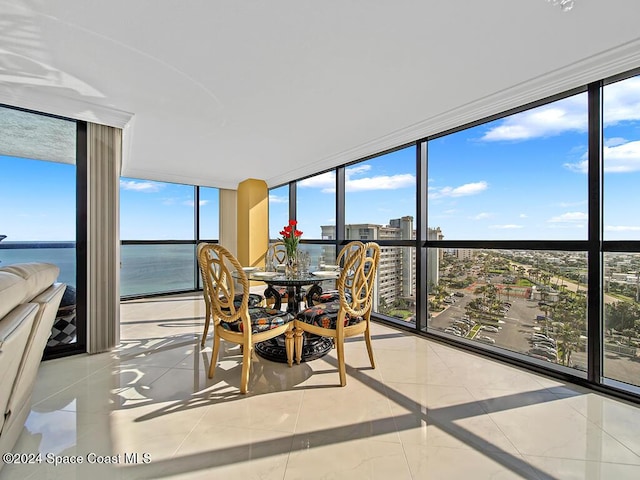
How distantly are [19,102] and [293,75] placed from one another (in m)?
2.41

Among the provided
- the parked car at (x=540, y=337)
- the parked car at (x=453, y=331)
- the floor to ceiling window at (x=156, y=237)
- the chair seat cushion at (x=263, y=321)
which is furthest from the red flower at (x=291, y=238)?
the floor to ceiling window at (x=156, y=237)

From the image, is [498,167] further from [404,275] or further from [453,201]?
[404,275]

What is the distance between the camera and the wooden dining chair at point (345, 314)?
220cm

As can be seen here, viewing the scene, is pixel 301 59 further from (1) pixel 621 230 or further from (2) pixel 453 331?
(2) pixel 453 331

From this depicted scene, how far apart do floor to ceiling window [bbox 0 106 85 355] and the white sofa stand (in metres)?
1.32

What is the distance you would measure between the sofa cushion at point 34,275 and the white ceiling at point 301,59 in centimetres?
139

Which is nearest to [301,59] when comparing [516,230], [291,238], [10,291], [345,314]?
[291,238]

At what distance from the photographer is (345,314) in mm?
2312

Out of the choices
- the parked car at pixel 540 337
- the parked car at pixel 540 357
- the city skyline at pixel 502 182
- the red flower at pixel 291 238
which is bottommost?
the parked car at pixel 540 357

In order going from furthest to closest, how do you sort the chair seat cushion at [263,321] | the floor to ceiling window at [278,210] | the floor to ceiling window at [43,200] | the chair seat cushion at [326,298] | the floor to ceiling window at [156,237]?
the floor to ceiling window at [278,210], the floor to ceiling window at [156,237], the chair seat cushion at [326,298], the floor to ceiling window at [43,200], the chair seat cushion at [263,321]

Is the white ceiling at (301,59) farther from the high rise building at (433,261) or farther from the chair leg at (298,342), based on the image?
the chair leg at (298,342)

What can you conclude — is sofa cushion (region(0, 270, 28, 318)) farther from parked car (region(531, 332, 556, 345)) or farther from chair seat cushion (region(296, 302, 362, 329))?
parked car (region(531, 332, 556, 345))

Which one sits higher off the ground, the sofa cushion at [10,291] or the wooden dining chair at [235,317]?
the sofa cushion at [10,291]

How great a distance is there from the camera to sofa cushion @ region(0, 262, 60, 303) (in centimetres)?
141
